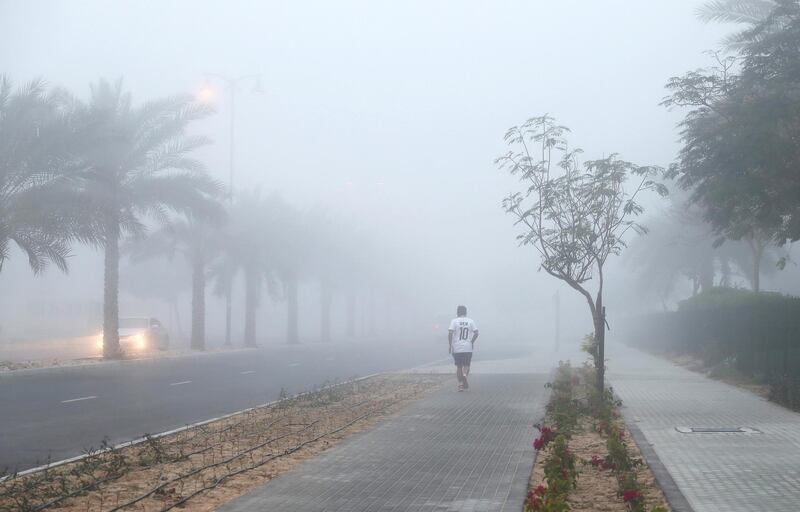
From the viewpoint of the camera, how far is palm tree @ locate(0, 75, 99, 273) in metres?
26.1

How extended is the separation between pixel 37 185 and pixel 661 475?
2227 centimetres

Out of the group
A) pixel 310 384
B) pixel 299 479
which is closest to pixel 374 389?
pixel 310 384

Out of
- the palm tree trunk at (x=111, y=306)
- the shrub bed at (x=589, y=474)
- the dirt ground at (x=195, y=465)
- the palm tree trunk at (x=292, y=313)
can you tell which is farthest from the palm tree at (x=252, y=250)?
the shrub bed at (x=589, y=474)

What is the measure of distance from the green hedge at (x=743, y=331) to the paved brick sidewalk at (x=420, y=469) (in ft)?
17.7

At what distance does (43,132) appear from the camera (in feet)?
88.4

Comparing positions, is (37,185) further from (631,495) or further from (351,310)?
(351,310)

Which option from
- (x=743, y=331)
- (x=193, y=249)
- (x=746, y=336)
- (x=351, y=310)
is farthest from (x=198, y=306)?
(x=351, y=310)

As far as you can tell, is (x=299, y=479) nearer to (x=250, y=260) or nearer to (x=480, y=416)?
(x=480, y=416)

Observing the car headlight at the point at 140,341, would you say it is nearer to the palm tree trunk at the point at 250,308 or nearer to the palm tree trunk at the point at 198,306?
the palm tree trunk at the point at 198,306

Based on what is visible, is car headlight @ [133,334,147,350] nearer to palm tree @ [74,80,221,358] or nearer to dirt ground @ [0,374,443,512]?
palm tree @ [74,80,221,358]

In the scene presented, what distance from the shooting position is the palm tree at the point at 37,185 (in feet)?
85.6

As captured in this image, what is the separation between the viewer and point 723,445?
11227 millimetres

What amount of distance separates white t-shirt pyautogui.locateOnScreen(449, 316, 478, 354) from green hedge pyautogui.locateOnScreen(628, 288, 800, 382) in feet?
18.8

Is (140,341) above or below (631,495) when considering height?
above
